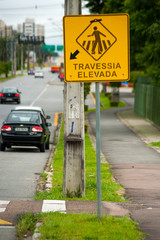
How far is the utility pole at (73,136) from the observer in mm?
10805

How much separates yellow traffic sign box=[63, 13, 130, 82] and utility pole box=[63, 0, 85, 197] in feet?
7.55

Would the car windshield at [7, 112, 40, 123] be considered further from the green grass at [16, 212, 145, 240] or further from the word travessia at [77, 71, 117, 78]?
the word travessia at [77, 71, 117, 78]

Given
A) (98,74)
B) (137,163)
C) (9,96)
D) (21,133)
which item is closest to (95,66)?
(98,74)

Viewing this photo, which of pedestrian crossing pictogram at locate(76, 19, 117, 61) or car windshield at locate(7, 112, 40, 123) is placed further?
car windshield at locate(7, 112, 40, 123)

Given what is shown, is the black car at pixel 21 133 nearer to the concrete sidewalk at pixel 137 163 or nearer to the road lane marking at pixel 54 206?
the concrete sidewalk at pixel 137 163

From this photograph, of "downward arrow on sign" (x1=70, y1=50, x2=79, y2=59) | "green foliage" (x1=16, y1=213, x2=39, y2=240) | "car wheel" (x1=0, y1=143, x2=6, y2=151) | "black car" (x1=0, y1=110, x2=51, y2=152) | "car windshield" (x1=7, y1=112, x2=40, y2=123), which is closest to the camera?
"green foliage" (x1=16, y1=213, x2=39, y2=240)

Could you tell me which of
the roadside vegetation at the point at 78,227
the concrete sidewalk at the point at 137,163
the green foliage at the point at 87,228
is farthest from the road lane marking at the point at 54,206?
the concrete sidewalk at the point at 137,163

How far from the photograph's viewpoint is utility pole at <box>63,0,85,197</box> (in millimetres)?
10805

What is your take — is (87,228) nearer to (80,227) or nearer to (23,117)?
(80,227)

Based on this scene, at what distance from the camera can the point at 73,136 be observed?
35.6ft

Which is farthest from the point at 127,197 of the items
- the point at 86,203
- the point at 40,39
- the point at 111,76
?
the point at 40,39

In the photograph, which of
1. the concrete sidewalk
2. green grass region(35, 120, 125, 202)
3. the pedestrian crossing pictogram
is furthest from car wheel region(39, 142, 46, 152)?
the pedestrian crossing pictogram

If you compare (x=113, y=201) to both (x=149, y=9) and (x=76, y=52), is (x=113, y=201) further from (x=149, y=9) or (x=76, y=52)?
(x=149, y=9)

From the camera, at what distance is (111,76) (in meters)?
8.36
